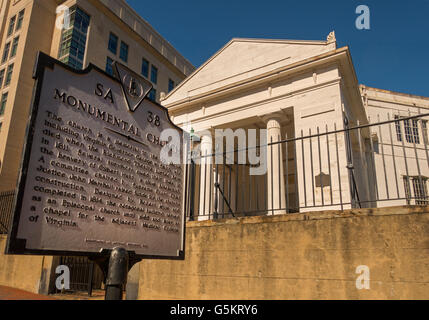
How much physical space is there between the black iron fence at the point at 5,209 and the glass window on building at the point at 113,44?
2329cm

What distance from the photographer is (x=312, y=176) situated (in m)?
7.49

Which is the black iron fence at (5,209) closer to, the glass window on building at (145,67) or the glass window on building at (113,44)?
the glass window on building at (113,44)

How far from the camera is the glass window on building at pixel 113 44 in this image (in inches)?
1352

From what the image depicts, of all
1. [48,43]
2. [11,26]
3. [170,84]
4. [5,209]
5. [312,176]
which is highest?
[11,26]

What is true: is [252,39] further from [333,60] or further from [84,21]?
[84,21]

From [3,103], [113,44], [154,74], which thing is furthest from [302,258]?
[154,74]

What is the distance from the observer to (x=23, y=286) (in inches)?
494

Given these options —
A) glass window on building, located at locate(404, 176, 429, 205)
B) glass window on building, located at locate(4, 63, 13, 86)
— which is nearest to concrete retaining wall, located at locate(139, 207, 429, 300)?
glass window on building, located at locate(404, 176, 429, 205)

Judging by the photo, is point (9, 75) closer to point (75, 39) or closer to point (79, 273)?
point (75, 39)

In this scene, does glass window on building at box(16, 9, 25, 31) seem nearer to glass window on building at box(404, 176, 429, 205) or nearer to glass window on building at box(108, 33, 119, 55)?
glass window on building at box(108, 33, 119, 55)

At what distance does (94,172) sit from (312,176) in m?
5.65

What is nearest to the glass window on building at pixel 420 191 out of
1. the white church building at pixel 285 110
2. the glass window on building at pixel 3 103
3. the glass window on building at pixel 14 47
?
the white church building at pixel 285 110

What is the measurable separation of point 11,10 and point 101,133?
4123 cm

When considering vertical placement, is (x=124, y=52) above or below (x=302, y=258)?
above
